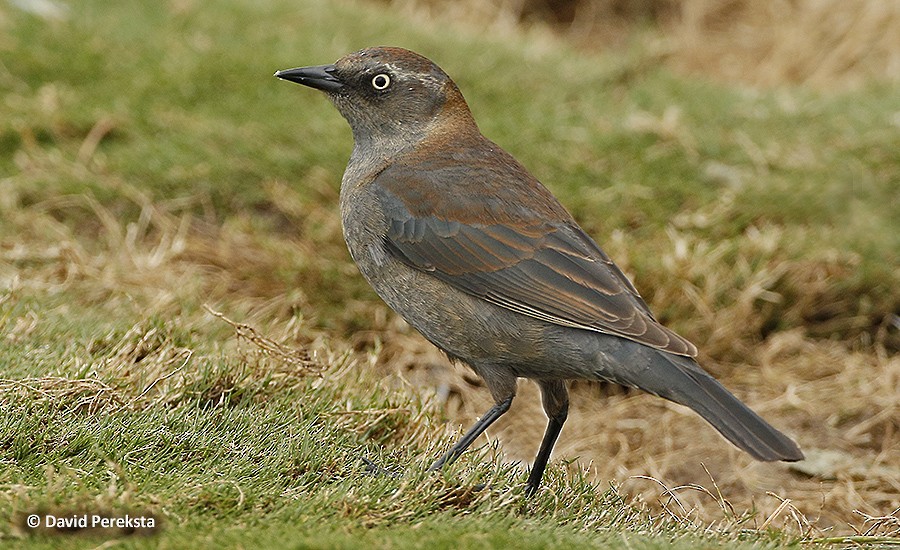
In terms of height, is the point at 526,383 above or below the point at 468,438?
below

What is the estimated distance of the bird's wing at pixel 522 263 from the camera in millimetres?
3982

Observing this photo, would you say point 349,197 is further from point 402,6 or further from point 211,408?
point 402,6

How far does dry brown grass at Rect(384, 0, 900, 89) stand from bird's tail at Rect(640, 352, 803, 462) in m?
5.78

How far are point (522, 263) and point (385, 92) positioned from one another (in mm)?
1068

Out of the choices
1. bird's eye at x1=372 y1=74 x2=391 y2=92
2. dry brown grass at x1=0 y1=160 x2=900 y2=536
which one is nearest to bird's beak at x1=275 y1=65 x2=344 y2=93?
bird's eye at x1=372 y1=74 x2=391 y2=92

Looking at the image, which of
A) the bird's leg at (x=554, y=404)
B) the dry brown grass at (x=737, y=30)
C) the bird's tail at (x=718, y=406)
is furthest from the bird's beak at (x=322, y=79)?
the dry brown grass at (x=737, y=30)

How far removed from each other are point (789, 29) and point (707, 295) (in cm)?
575

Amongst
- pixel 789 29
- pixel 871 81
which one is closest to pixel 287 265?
pixel 871 81

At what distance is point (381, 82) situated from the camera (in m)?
4.75

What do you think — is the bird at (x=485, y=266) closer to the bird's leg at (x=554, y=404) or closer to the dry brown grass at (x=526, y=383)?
the bird's leg at (x=554, y=404)

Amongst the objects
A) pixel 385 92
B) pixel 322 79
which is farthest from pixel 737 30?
pixel 322 79

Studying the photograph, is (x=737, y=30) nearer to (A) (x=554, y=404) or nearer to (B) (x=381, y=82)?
(B) (x=381, y=82)

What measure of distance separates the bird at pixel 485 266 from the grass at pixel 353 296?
0.32 meters

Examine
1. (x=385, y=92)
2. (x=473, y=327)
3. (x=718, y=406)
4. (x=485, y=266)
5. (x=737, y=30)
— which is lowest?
(x=718, y=406)
